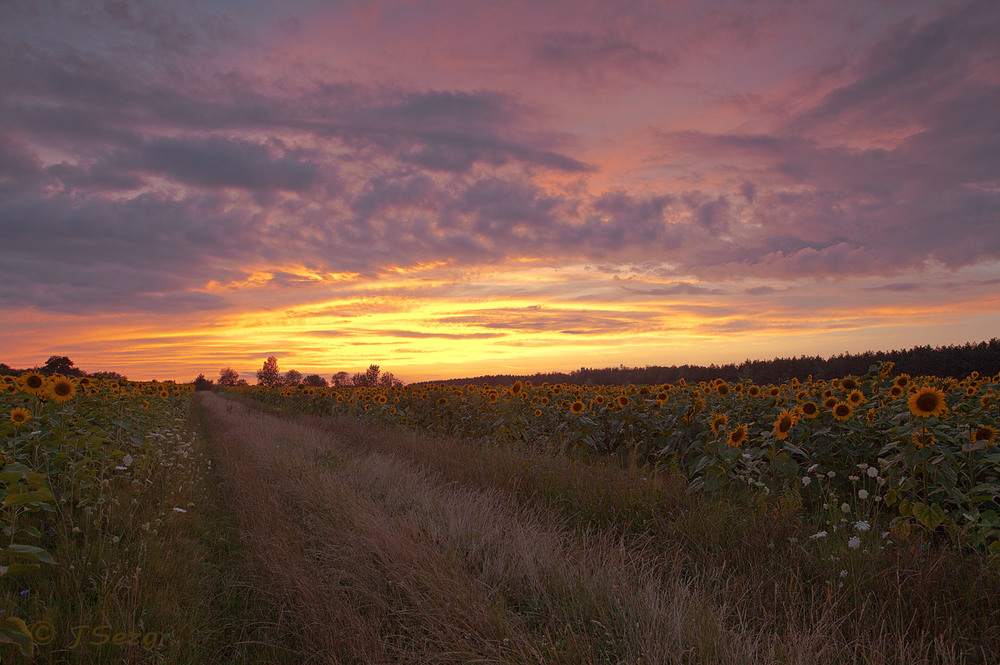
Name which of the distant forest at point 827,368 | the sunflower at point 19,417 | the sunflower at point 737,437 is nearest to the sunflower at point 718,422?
the sunflower at point 737,437

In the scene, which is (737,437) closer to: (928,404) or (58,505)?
(928,404)

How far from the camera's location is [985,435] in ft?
15.9

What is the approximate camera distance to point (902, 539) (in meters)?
4.34

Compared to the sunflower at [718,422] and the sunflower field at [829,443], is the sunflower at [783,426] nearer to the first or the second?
the sunflower field at [829,443]

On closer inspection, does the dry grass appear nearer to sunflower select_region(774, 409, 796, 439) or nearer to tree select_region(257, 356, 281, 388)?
sunflower select_region(774, 409, 796, 439)

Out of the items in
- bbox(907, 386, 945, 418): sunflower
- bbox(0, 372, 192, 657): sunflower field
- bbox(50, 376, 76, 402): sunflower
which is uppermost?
bbox(50, 376, 76, 402): sunflower

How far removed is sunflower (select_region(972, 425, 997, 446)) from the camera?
4746 millimetres

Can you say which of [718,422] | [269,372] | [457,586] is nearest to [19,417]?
[457,586]

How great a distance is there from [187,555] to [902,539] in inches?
239

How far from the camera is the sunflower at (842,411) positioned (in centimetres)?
595

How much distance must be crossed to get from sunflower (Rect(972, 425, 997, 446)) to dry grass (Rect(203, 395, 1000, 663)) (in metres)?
1.72

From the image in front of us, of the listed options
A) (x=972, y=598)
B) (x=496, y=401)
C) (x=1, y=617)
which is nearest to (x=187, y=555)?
(x=1, y=617)

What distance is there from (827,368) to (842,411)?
908 inches

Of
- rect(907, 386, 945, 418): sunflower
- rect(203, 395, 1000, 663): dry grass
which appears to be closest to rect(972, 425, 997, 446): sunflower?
rect(907, 386, 945, 418): sunflower
